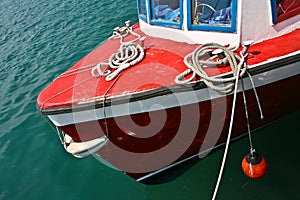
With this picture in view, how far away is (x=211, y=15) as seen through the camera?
4.62 meters

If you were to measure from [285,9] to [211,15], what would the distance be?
1.05 metres

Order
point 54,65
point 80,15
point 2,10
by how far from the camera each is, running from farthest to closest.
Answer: point 2,10
point 80,15
point 54,65

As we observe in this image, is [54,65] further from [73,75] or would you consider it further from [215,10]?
[215,10]

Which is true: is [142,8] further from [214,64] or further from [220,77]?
[220,77]

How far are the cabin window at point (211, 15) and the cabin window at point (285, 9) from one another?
0.64m

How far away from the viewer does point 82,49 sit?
9961mm

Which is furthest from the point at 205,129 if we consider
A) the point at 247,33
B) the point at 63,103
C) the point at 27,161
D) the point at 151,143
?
the point at 27,161

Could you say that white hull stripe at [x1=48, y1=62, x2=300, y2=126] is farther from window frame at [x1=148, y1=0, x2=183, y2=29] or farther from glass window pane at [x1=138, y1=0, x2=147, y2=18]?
glass window pane at [x1=138, y1=0, x2=147, y2=18]

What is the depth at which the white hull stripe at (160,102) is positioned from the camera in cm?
402

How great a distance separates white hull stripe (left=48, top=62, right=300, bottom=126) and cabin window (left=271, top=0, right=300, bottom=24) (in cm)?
76

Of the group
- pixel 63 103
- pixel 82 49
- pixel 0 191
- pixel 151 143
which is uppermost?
pixel 63 103

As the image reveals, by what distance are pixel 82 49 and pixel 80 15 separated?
3.16 meters

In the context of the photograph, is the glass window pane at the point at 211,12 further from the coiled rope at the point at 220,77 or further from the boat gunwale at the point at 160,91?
the boat gunwale at the point at 160,91

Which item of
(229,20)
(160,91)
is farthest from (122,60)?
(229,20)
